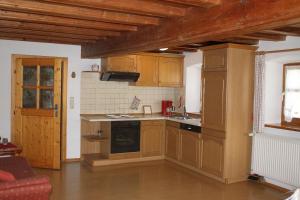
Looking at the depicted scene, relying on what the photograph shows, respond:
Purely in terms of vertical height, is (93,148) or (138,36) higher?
(138,36)

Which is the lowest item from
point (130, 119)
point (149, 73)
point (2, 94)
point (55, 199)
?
point (55, 199)

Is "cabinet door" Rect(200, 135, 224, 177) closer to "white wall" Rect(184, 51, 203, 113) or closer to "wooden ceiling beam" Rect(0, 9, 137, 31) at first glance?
"white wall" Rect(184, 51, 203, 113)

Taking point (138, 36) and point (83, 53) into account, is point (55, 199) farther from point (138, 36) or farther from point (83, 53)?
point (83, 53)

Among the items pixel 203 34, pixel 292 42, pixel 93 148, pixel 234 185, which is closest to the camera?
pixel 203 34

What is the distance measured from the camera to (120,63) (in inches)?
240

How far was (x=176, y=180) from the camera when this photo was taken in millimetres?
5051

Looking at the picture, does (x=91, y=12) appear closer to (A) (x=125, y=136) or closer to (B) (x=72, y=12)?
(B) (x=72, y=12)

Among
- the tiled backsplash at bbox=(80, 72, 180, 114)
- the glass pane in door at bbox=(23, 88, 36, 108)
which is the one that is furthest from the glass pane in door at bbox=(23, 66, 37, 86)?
the tiled backsplash at bbox=(80, 72, 180, 114)

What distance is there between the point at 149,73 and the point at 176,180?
2.30 meters

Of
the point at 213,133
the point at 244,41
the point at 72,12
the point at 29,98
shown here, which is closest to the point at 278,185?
the point at 213,133

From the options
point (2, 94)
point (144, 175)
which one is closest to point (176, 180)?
point (144, 175)

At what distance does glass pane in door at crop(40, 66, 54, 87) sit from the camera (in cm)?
549

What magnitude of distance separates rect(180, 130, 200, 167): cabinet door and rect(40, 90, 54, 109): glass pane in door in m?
2.38

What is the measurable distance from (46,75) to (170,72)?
247cm
